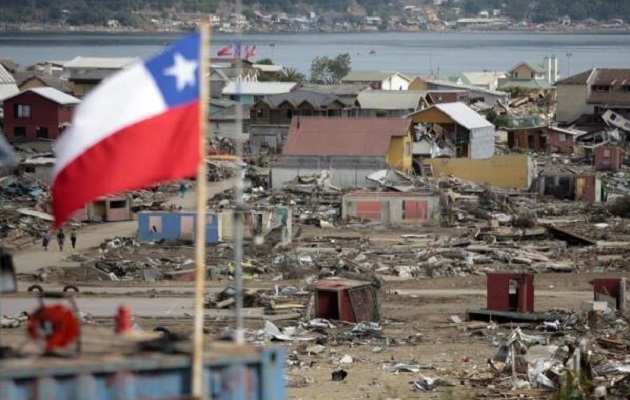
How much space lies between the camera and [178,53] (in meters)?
8.53

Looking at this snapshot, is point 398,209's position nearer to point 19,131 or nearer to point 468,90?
point 19,131

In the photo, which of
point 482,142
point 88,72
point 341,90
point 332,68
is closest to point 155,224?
point 482,142

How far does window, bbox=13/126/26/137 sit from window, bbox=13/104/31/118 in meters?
0.42

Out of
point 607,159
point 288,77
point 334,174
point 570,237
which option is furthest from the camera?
point 288,77

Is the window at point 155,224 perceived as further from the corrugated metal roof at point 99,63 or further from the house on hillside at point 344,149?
the corrugated metal roof at point 99,63

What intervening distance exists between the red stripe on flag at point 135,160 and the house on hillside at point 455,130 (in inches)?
1904

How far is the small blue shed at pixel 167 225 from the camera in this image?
122ft

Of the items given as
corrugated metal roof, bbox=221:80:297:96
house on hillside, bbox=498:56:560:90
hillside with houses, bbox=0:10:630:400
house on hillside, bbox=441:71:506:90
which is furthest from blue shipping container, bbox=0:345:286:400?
house on hillside, bbox=498:56:560:90

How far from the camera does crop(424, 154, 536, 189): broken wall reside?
5047 centimetres

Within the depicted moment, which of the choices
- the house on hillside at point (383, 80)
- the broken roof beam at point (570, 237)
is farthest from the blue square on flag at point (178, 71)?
the house on hillside at point (383, 80)

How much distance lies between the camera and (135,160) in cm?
840

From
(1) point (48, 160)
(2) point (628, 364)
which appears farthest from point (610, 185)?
(2) point (628, 364)

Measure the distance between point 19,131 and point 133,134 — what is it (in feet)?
175

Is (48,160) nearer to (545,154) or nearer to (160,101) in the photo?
(545,154)
